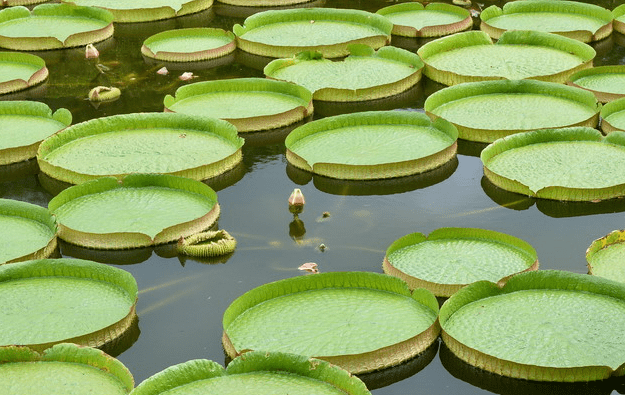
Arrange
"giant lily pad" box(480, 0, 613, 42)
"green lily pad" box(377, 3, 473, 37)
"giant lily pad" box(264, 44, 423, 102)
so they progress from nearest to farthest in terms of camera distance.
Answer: "giant lily pad" box(264, 44, 423, 102), "giant lily pad" box(480, 0, 613, 42), "green lily pad" box(377, 3, 473, 37)

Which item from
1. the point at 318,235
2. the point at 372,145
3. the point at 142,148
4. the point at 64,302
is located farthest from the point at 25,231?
the point at 372,145

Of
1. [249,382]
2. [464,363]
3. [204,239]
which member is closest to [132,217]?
[204,239]

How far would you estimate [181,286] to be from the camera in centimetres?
522

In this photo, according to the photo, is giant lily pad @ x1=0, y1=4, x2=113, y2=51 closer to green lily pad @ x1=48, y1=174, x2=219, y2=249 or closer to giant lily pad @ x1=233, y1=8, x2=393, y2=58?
giant lily pad @ x1=233, y1=8, x2=393, y2=58

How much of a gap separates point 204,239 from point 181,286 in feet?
1.35

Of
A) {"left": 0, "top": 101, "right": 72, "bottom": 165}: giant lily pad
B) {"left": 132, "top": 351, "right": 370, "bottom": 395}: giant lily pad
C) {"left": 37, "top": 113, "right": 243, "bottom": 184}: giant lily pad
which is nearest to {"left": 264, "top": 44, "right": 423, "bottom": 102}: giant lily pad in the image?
{"left": 37, "top": 113, "right": 243, "bottom": 184}: giant lily pad

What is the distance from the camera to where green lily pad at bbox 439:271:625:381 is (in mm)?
4246

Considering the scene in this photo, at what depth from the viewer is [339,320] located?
181 inches

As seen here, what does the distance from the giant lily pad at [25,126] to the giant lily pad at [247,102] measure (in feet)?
2.76

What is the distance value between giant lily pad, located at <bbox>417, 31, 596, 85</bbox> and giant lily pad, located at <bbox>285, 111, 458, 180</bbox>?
1146mm

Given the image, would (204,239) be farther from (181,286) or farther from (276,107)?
(276,107)

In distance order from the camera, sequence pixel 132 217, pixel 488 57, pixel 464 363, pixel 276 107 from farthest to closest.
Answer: pixel 488 57, pixel 276 107, pixel 132 217, pixel 464 363

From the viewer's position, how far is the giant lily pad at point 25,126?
6785 millimetres

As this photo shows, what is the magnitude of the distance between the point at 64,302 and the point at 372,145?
8.38 ft
